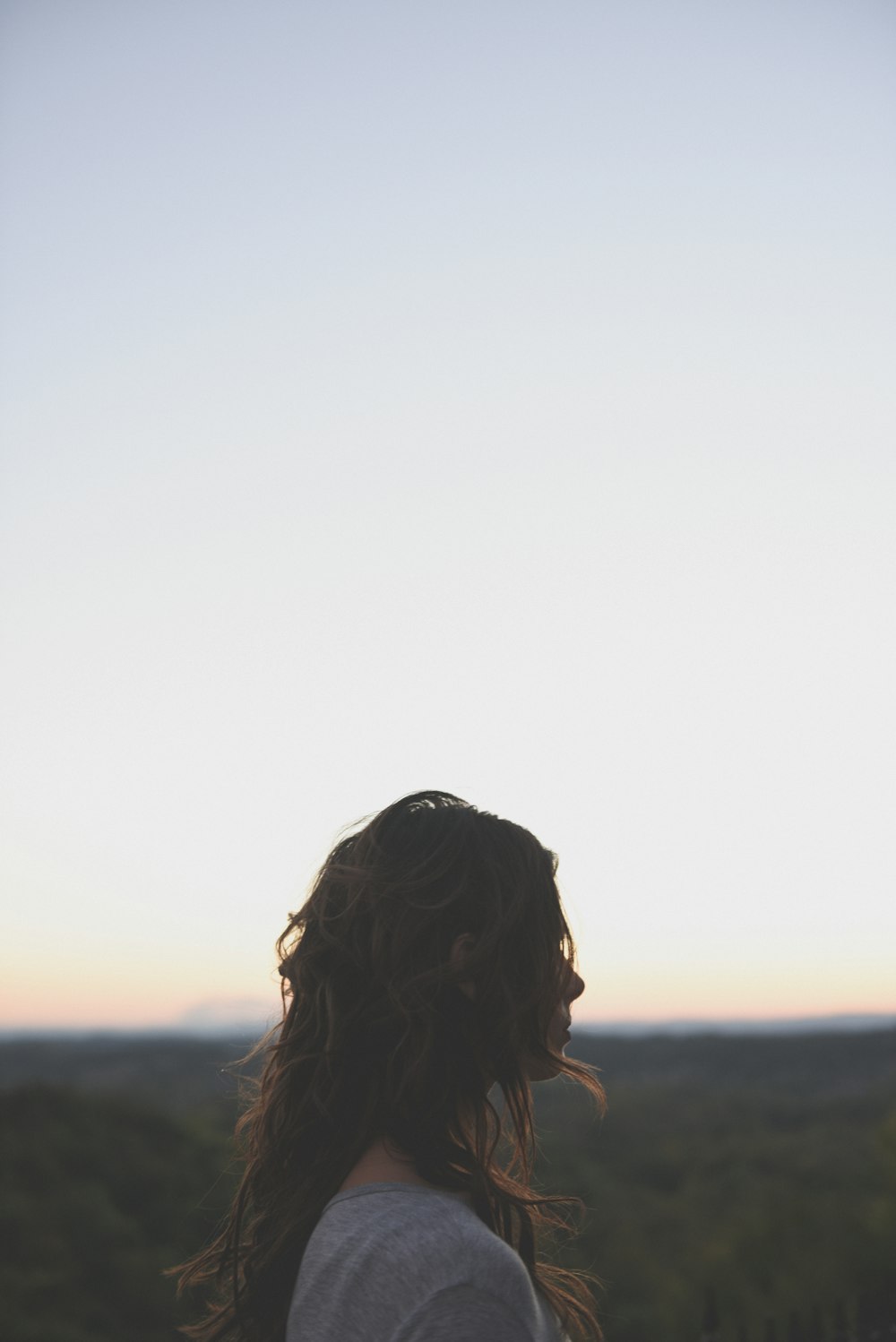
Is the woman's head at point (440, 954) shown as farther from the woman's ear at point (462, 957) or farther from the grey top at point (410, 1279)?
the grey top at point (410, 1279)

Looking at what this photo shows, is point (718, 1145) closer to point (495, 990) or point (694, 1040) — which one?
point (694, 1040)

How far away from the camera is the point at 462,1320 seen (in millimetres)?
1296

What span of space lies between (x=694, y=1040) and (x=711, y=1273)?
1765 cm

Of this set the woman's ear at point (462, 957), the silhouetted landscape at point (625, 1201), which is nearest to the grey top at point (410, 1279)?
the woman's ear at point (462, 957)

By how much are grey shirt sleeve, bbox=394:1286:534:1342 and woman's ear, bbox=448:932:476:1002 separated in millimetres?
446

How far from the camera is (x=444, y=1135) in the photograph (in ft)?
5.25

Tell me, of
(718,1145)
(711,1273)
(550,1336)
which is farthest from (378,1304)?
(718,1145)

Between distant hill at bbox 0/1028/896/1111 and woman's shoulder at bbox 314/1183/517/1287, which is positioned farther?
distant hill at bbox 0/1028/896/1111

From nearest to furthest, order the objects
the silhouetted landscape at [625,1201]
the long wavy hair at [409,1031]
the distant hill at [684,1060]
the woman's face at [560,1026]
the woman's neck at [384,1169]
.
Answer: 1. the woman's neck at [384,1169]
2. the long wavy hair at [409,1031]
3. the woman's face at [560,1026]
4. the silhouetted landscape at [625,1201]
5. the distant hill at [684,1060]

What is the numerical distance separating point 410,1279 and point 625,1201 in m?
13.9

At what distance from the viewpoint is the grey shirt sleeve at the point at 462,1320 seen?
1289mm

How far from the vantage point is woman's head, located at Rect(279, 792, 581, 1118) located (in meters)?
1.67

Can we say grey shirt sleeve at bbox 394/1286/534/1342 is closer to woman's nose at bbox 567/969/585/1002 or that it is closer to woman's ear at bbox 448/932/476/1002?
Answer: woman's ear at bbox 448/932/476/1002

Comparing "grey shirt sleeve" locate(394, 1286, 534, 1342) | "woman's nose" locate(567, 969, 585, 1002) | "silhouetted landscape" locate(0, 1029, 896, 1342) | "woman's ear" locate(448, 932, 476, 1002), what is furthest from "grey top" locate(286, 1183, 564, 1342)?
"silhouetted landscape" locate(0, 1029, 896, 1342)
